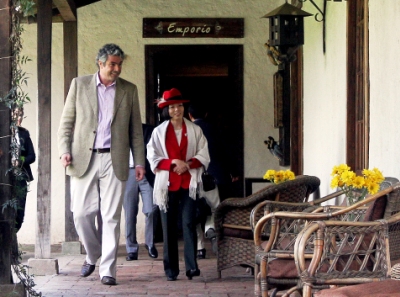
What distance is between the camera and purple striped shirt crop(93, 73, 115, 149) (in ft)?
21.6

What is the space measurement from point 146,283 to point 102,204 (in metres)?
0.71

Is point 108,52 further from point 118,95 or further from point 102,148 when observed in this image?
point 102,148

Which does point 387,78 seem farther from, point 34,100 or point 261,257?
point 34,100

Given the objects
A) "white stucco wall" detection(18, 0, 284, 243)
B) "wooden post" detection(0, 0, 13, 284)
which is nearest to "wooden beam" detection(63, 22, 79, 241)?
"white stucco wall" detection(18, 0, 284, 243)

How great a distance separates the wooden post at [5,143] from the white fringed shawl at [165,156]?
6.08ft

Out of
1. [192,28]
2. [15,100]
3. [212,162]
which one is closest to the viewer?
[15,100]

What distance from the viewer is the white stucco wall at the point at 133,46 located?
10.7m

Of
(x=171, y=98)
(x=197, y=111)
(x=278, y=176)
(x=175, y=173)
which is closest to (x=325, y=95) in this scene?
(x=197, y=111)

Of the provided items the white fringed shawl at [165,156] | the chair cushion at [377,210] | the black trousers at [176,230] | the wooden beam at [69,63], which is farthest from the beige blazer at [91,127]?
the chair cushion at [377,210]

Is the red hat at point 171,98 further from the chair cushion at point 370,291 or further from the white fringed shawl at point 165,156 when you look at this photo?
the chair cushion at point 370,291

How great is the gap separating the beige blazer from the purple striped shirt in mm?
31

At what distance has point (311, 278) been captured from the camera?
155 inches

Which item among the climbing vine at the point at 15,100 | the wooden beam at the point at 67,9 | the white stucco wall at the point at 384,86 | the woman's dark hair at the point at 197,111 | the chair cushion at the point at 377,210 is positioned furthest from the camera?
the wooden beam at the point at 67,9

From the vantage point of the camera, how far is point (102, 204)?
655 centimetres
